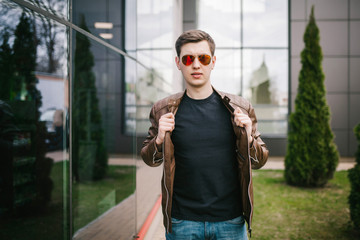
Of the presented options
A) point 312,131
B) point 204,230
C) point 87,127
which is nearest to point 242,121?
point 204,230

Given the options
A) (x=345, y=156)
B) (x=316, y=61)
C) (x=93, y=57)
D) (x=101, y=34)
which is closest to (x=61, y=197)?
(x=101, y=34)

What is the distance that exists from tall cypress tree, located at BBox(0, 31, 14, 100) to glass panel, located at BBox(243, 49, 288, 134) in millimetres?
12352

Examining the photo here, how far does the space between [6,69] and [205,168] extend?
4.14 ft

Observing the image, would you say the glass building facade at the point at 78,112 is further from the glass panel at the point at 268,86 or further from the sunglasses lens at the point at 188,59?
the glass panel at the point at 268,86

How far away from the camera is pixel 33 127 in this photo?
199 cm

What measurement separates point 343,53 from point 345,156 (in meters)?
4.12

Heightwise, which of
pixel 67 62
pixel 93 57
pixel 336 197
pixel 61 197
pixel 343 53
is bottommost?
pixel 336 197

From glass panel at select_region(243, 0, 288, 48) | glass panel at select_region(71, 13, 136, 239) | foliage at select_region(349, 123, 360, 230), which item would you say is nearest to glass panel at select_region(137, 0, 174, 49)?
glass panel at select_region(71, 13, 136, 239)

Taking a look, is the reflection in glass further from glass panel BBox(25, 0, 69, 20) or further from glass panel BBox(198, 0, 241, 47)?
glass panel BBox(25, 0, 69, 20)

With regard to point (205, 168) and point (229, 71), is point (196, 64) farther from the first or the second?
point (229, 71)

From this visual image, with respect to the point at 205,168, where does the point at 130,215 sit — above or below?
below

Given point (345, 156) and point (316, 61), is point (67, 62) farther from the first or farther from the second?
point (345, 156)

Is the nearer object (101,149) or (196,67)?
(196,67)

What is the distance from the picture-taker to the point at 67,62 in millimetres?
2383
